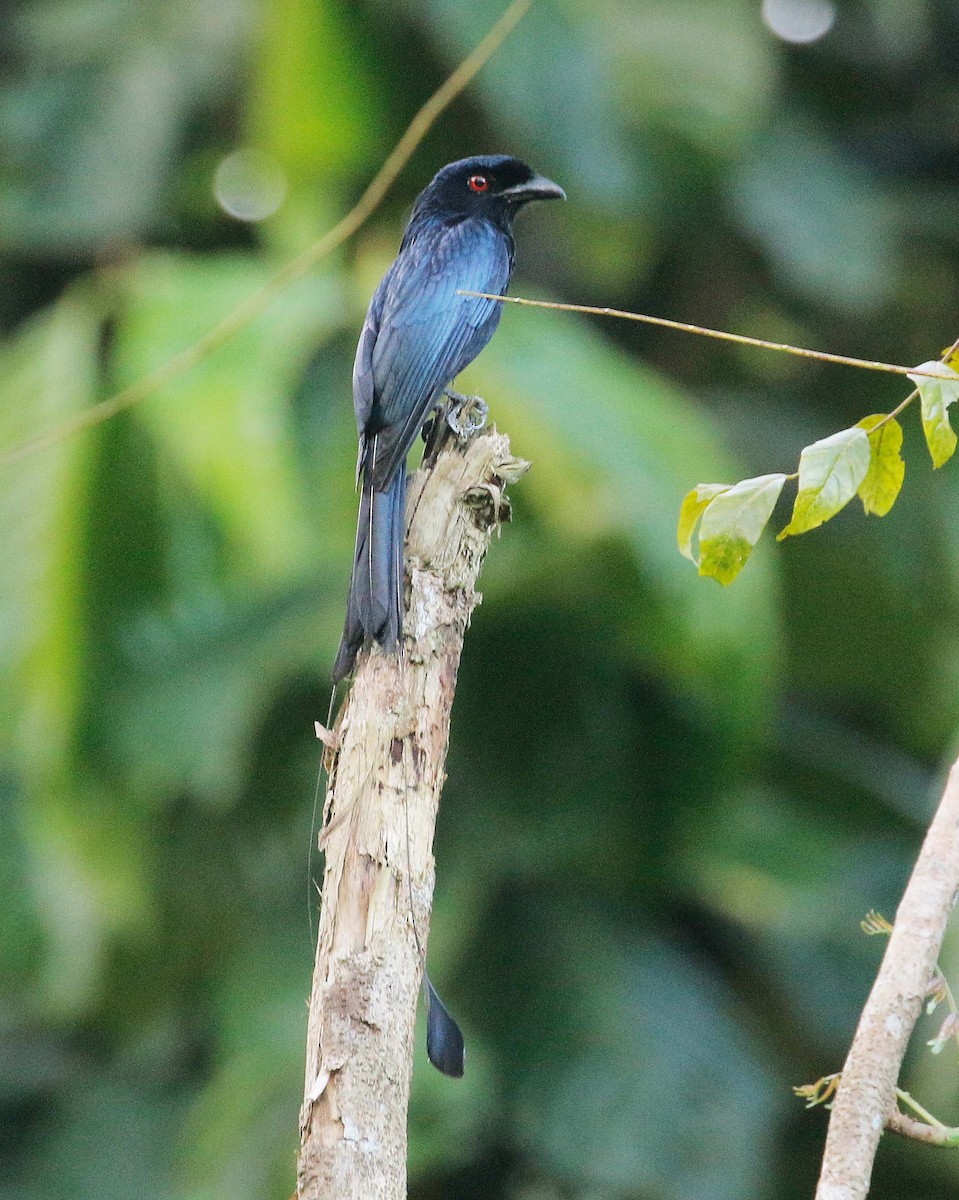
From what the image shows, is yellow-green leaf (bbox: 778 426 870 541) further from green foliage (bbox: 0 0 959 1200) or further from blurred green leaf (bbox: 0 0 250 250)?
blurred green leaf (bbox: 0 0 250 250)

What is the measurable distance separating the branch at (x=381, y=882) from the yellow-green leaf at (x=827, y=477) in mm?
799

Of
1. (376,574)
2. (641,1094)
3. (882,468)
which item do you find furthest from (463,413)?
(641,1094)

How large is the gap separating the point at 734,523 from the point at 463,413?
1.80 metres

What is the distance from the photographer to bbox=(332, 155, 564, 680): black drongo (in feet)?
9.12

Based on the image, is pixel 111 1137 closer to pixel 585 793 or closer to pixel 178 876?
pixel 178 876

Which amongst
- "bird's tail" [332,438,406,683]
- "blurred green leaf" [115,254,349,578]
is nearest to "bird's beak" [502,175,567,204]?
"bird's tail" [332,438,406,683]

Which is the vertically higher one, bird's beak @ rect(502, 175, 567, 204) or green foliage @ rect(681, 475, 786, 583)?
bird's beak @ rect(502, 175, 567, 204)

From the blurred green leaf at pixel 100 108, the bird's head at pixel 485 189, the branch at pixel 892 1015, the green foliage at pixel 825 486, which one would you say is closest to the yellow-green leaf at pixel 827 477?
the green foliage at pixel 825 486

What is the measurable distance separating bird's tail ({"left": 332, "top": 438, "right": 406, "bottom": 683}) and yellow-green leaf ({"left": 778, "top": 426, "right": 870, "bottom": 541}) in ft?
3.02

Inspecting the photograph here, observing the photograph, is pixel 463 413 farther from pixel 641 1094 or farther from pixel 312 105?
pixel 641 1094

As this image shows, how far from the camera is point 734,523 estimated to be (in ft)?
Result: 6.40

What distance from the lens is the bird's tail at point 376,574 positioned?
264cm

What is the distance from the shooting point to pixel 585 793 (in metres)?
7.68

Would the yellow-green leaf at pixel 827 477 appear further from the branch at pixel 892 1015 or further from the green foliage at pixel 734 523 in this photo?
the branch at pixel 892 1015
